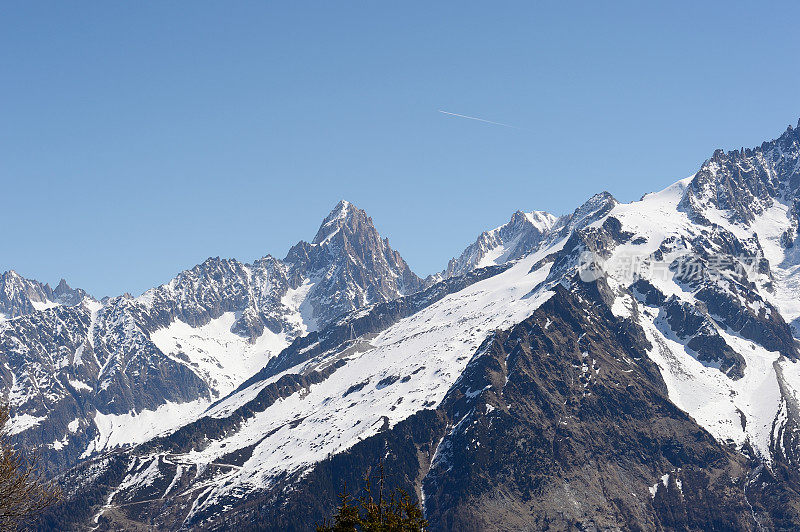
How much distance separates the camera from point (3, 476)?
242 ft

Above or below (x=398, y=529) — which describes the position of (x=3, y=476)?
above

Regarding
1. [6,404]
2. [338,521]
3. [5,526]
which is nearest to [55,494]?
[5,526]

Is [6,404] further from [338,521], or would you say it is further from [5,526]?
[338,521]

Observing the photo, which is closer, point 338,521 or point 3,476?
point 338,521

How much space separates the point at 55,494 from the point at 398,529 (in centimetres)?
3407

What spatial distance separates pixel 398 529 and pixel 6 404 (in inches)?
1514

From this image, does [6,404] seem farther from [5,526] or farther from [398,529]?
[398,529]

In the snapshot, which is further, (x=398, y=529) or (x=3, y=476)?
(x=3, y=476)

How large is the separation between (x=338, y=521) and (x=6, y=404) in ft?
110

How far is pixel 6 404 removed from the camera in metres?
76.7

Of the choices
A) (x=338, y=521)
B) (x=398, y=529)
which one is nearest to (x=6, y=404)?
(x=338, y=521)

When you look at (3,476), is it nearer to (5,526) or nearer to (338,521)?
(5,526)

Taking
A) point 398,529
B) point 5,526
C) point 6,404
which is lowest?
point 398,529

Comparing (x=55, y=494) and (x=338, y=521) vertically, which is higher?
(x=55, y=494)
